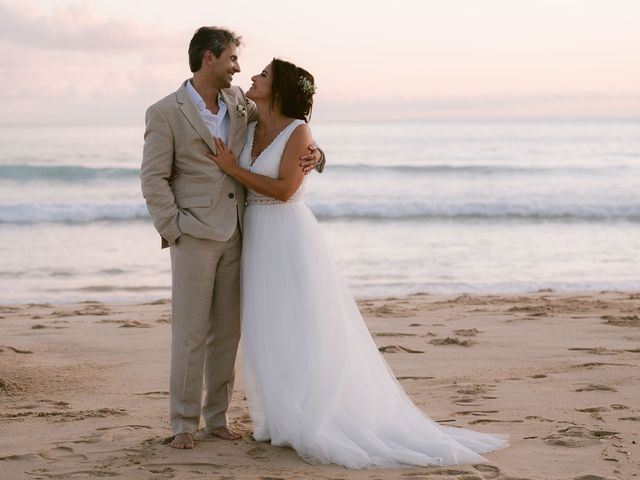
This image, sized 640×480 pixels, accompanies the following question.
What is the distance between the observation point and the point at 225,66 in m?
4.53

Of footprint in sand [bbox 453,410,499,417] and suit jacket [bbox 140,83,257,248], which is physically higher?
suit jacket [bbox 140,83,257,248]

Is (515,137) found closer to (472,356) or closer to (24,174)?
(24,174)

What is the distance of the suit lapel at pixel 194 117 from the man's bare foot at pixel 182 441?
56.6 inches

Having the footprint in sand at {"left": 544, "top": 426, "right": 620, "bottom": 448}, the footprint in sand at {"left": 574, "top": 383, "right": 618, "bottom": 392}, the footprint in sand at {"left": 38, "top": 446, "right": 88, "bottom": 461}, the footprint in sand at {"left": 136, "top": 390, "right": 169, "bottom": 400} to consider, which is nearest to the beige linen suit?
the footprint in sand at {"left": 38, "top": 446, "right": 88, "bottom": 461}

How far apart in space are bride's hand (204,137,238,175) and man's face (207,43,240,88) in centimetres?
31

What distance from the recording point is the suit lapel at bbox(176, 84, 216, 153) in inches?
176

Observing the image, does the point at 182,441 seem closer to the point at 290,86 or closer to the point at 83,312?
the point at 290,86

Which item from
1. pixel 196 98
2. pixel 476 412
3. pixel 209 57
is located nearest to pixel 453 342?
pixel 476 412

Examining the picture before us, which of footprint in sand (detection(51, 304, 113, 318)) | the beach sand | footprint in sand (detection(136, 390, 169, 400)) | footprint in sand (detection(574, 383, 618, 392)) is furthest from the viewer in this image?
footprint in sand (detection(51, 304, 113, 318))

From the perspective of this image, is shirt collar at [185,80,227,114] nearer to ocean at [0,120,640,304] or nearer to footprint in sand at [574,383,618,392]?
footprint in sand at [574,383,618,392]

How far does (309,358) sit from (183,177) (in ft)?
3.62

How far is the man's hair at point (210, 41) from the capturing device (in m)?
4.48

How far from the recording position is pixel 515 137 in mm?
46594

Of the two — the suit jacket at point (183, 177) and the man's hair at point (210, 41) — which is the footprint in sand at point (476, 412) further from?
the man's hair at point (210, 41)
